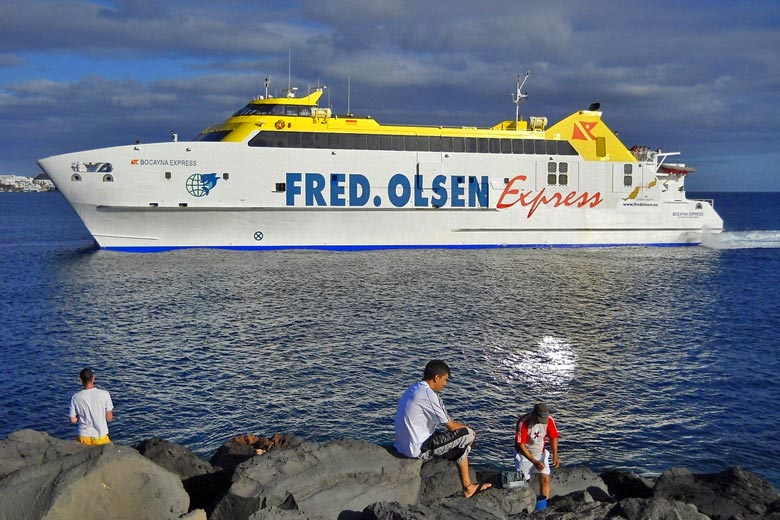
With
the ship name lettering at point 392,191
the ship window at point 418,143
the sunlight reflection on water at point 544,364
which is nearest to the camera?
the sunlight reflection on water at point 544,364

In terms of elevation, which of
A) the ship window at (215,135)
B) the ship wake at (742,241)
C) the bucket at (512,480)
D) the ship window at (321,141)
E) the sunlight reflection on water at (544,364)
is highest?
the ship window at (215,135)

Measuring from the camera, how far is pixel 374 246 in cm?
3188

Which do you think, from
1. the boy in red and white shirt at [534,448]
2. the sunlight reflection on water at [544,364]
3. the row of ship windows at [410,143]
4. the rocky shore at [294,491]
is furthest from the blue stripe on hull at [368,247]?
the boy in red and white shirt at [534,448]

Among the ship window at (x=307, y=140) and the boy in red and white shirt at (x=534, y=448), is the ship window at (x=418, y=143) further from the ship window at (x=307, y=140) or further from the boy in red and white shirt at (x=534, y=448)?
the boy in red and white shirt at (x=534, y=448)

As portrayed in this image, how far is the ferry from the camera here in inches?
1126

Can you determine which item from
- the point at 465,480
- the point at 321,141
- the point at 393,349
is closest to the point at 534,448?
the point at 465,480

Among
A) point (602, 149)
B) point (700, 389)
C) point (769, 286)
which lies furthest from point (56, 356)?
point (602, 149)

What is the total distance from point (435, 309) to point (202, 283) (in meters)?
8.32

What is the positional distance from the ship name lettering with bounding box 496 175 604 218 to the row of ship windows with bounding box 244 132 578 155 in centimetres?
173

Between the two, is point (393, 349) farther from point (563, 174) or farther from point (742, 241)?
point (742, 241)

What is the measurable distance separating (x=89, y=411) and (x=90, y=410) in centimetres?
2

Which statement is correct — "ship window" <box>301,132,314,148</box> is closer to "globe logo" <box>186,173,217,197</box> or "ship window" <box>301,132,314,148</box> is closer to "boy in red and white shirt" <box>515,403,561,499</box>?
"globe logo" <box>186,173,217,197</box>

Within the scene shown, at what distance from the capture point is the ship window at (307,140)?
30469mm

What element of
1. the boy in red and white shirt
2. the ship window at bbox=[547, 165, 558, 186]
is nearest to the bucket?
the boy in red and white shirt
